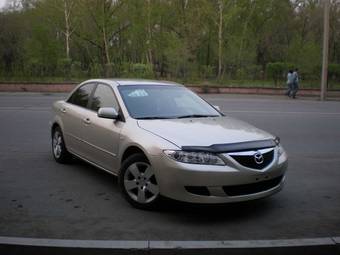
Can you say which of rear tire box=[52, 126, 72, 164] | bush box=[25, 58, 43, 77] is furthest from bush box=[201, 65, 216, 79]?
rear tire box=[52, 126, 72, 164]

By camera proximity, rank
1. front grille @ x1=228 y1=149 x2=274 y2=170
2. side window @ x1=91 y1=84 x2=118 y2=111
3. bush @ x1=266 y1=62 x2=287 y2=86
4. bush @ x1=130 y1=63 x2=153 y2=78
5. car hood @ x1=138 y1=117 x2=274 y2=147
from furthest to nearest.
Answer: bush @ x1=266 y1=62 x2=287 y2=86 → bush @ x1=130 y1=63 x2=153 y2=78 → side window @ x1=91 y1=84 x2=118 y2=111 → car hood @ x1=138 y1=117 x2=274 y2=147 → front grille @ x1=228 y1=149 x2=274 y2=170

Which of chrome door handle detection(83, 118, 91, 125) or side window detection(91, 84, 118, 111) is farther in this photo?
chrome door handle detection(83, 118, 91, 125)

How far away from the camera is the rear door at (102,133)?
6125mm

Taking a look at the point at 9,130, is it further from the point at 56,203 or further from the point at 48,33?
the point at 48,33

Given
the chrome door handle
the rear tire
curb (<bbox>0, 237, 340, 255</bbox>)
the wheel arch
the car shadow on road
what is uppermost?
the chrome door handle

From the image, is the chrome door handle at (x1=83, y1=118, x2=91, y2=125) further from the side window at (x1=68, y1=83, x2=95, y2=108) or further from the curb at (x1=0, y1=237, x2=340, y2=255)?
the curb at (x1=0, y1=237, x2=340, y2=255)

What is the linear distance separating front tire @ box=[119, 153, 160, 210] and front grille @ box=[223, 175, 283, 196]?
0.80m

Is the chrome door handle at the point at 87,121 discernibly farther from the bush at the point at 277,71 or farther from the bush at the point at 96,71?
the bush at the point at 277,71

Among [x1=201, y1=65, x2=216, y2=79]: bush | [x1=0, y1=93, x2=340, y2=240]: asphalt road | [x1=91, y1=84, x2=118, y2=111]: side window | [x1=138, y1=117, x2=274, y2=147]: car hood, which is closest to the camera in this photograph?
[x1=0, y1=93, x2=340, y2=240]: asphalt road

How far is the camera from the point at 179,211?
217 inches

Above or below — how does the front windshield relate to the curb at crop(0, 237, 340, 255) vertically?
above

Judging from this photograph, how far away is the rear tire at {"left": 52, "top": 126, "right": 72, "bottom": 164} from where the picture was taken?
7852 millimetres

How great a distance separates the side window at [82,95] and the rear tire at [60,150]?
1.97ft

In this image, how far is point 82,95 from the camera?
7.60 meters
